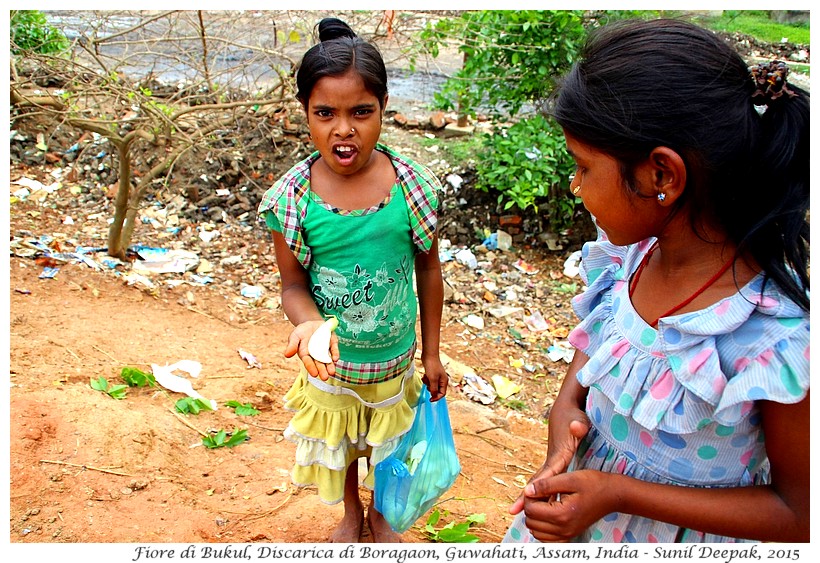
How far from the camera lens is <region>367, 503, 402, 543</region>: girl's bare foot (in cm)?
229

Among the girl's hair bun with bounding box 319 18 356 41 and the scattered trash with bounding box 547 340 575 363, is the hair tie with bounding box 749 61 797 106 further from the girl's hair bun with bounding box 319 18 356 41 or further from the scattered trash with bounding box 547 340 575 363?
the scattered trash with bounding box 547 340 575 363

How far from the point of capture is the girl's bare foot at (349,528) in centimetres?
229

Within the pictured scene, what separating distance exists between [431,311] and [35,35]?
4.42 metres

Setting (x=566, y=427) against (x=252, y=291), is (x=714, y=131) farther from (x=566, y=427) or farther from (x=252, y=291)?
Result: (x=252, y=291)

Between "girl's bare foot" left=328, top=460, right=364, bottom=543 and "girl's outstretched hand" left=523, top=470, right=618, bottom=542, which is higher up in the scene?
"girl's outstretched hand" left=523, top=470, right=618, bottom=542

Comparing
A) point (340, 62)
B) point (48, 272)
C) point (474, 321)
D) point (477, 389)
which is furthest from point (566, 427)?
point (48, 272)

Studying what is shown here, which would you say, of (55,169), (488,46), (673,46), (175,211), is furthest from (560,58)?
(55,169)

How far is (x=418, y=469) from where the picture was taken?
2086 millimetres

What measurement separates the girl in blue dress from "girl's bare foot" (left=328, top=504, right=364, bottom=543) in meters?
1.10

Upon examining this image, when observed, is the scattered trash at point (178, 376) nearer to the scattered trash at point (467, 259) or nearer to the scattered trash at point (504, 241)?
the scattered trash at point (467, 259)

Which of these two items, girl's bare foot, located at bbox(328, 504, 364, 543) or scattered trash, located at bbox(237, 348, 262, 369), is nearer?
girl's bare foot, located at bbox(328, 504, 364, 543)

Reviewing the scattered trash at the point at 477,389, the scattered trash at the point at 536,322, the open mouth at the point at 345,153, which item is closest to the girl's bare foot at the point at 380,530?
the open mouth at the point at 345,153

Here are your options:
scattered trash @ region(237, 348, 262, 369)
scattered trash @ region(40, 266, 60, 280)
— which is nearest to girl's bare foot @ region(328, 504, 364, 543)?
scattered trash @ region(237, 348, 262, 369)
